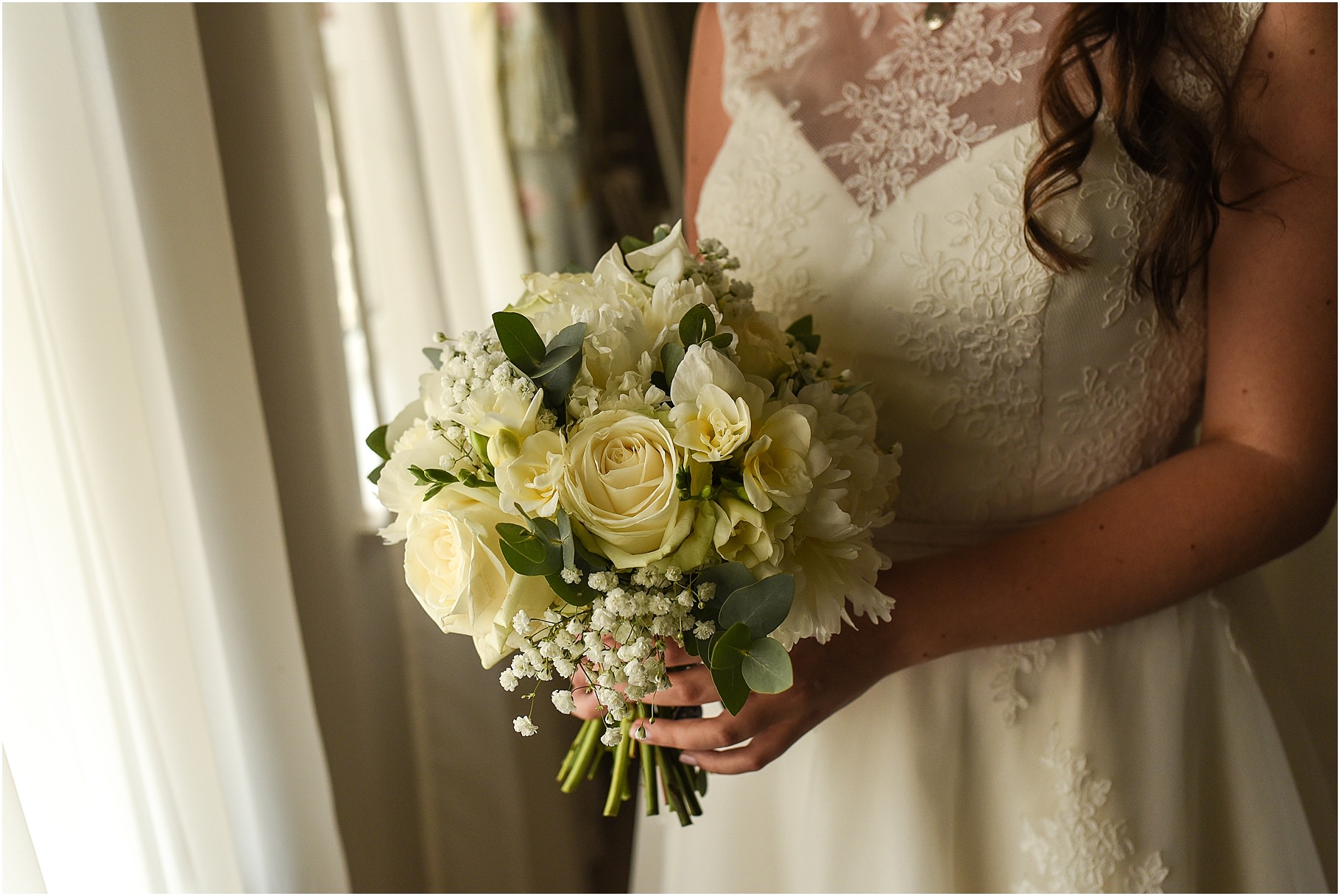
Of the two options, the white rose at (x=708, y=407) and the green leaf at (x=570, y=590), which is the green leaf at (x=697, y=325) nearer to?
the white rose at (x=708, y=407)

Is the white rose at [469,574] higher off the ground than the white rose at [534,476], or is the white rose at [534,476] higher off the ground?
the white rose at [534,476]

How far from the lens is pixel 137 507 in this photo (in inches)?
37.1

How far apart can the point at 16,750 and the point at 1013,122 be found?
1.19m

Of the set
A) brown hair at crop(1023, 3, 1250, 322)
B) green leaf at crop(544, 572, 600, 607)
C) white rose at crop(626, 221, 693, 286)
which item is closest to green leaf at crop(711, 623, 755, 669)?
green leaf at crop(544, 572, 600, 607)

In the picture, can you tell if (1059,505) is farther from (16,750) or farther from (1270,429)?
(16,750)

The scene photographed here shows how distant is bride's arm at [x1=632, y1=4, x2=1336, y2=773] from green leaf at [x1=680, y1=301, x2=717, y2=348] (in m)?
0.35

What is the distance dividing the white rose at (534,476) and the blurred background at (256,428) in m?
0.50

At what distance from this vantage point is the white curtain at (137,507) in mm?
846

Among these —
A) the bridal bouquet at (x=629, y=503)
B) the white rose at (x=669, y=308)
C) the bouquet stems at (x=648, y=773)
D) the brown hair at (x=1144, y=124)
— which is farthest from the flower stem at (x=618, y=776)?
the brown hair at (x=1144, y=124)

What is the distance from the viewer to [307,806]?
1142mm

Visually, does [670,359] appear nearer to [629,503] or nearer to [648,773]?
[629,503]

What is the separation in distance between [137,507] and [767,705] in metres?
0.69

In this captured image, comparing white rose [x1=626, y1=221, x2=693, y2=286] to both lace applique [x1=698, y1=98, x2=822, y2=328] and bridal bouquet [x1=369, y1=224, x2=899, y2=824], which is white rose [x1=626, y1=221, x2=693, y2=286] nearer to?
bridal bouquet [x1=369, y1=224, x2=899, y2=824]

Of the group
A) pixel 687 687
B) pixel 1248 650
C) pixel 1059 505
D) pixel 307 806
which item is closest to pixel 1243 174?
pixel 1059 505
